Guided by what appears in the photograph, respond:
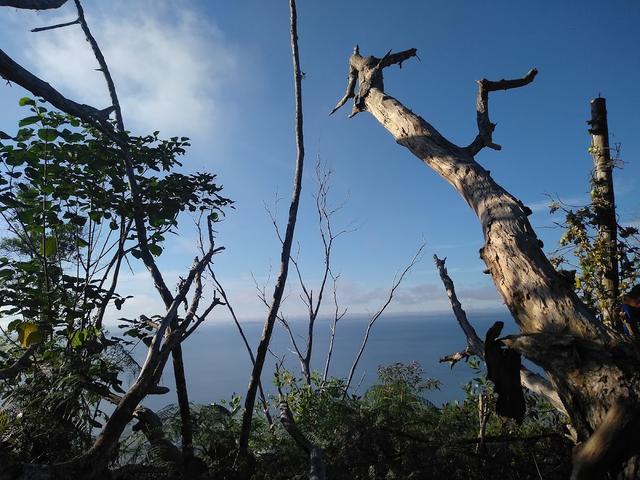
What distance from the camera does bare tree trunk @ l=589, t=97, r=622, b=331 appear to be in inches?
167

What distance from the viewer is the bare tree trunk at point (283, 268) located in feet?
10.2

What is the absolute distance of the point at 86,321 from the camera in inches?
132

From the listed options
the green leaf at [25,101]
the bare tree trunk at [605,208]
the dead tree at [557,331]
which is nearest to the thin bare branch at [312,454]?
the dead tree at [557,331]

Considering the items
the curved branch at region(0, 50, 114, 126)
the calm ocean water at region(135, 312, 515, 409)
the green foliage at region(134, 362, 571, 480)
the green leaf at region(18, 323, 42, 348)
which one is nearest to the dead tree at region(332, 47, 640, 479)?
the green foliage at region(134, 362, 571, 480)

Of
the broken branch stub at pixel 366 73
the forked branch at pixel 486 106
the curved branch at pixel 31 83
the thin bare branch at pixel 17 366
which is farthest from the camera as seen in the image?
the broken branch stub at pixel 366 73

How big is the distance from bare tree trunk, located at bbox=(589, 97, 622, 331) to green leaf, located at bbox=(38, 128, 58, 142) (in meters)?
5.90

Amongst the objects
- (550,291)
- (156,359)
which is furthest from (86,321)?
(550,291)

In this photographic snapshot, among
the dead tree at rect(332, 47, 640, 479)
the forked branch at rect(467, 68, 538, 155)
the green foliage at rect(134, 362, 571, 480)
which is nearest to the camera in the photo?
the dead tree at rect(332, 47, 640, 479)

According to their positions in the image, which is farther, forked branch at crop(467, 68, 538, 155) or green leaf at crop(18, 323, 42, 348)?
forked branch at crop(467, 68, 538, 155)

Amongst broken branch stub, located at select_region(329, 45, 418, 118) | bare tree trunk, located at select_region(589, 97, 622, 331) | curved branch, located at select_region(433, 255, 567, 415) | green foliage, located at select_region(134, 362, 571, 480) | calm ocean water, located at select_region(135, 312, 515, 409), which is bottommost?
calm ocean water, located at select_region(135, 312, 515, 409)

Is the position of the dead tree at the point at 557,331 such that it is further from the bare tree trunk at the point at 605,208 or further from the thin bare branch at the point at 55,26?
the thin bare branch at the point at 55,26

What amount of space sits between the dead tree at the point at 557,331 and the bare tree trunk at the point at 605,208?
2.25 meters

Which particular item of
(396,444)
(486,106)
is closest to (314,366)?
(396,444)

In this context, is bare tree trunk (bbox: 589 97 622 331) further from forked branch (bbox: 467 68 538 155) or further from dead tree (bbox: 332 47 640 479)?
dead tree (bbox: 332 47 640 479)
